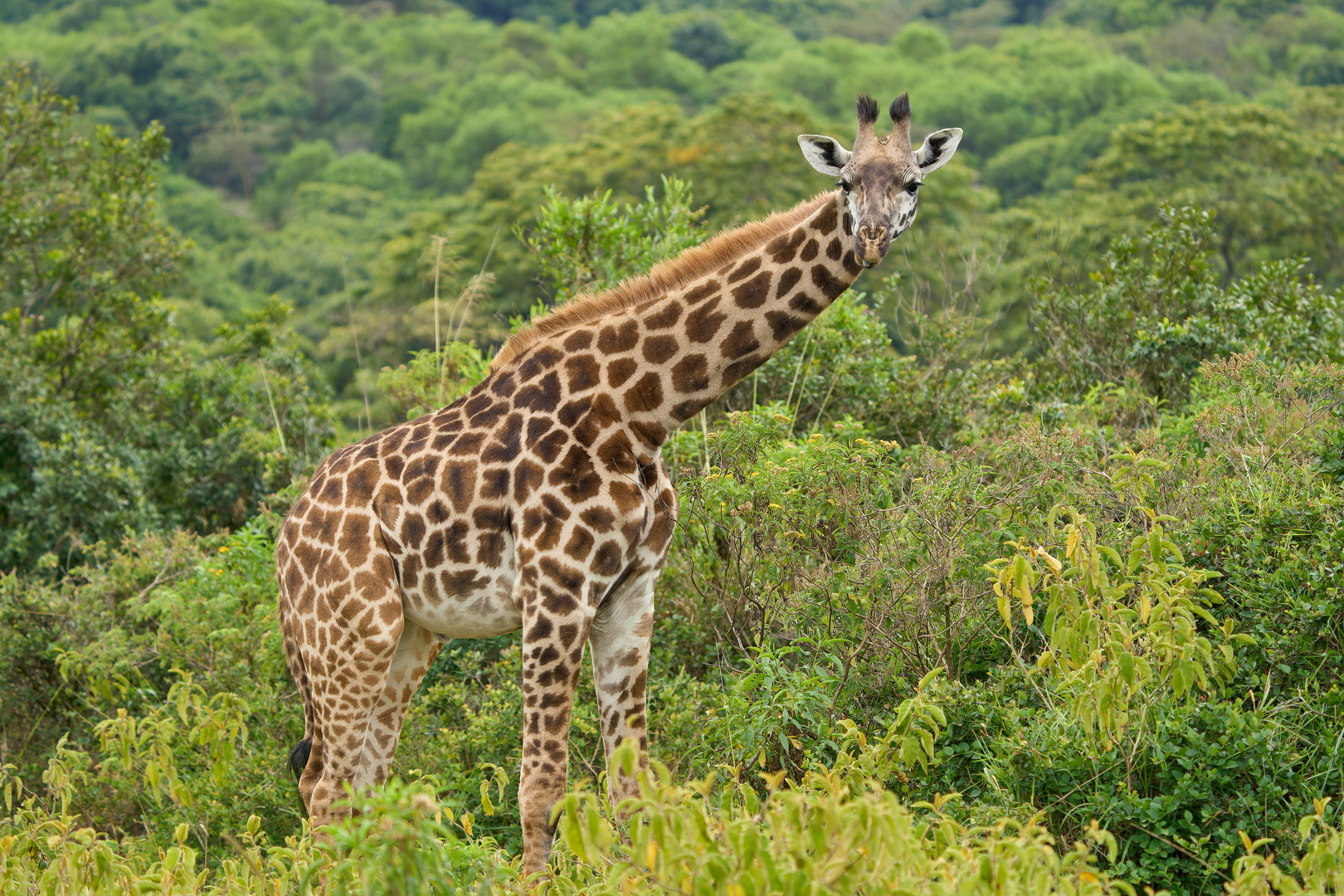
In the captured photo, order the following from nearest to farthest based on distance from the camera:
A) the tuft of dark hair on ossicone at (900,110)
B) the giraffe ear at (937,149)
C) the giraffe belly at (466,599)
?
the tuft of dark hair on ossicone at (900,110) → the giraffe ear at (937,149) → the giraffe belly at (466,599)

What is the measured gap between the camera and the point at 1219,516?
6.59 metres

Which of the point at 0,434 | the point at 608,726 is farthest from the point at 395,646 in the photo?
the point at 0,434

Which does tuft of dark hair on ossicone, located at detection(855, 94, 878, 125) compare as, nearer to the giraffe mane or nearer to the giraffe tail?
the giraffe mane

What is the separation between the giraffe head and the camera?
17.6ft

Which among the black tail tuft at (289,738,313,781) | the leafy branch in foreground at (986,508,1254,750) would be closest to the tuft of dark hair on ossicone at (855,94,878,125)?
the leafy branch in foreground at (986,508,1254,750)

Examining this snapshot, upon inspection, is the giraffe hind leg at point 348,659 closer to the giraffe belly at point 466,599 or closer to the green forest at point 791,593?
the giraffe belly at point 466,599

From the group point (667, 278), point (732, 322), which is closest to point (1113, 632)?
point (732, 322)

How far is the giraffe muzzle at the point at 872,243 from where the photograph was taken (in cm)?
527

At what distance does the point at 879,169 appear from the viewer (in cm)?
548

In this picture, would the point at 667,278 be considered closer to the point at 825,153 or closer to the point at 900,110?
the point at 825,153

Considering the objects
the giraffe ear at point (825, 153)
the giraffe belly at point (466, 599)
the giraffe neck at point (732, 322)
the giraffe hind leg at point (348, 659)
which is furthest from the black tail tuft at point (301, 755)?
the giraffe ear at point (825, 153)

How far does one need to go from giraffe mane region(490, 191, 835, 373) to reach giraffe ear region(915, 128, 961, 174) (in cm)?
45

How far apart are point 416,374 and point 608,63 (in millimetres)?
65169

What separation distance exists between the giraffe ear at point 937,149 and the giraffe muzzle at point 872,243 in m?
0.54
